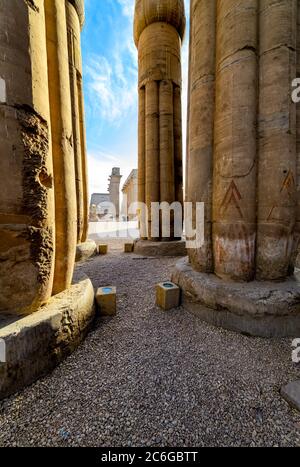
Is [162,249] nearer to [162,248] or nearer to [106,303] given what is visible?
[162,248]

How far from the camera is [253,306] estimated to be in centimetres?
211

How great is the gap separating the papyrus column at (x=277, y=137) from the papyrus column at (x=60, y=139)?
7.24 feet

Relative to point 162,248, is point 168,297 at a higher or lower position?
lower

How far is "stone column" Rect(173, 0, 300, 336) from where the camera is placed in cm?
217

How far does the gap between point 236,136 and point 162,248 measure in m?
4.22

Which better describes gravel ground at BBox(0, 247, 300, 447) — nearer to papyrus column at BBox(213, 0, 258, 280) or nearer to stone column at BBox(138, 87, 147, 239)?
papyrus column at BBox(213, 0, 258, 280)

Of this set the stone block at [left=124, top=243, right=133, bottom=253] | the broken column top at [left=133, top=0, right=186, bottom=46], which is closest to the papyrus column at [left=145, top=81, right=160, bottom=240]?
the stone block at [left=124, top=243, right=133, bottom=253]

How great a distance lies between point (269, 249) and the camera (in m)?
2.33

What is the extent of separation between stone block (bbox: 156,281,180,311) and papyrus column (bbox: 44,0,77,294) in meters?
1.27

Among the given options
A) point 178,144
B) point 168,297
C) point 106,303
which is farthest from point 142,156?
point 106,303

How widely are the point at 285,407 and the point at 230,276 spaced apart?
51.1 inches
